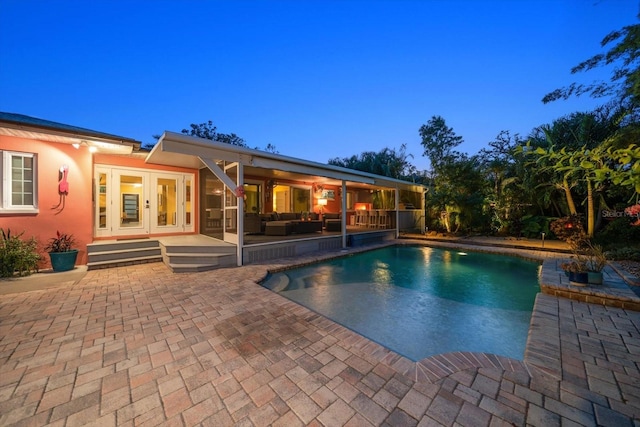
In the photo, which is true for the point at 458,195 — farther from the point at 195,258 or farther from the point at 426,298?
the point at 195,258

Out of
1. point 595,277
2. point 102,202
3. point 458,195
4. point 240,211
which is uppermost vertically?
point 458,195

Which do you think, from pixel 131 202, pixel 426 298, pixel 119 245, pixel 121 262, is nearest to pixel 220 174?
pixel 119 245

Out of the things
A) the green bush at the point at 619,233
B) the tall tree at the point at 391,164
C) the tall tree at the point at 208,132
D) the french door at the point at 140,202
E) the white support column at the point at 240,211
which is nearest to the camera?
the white support column at the point at 240,211

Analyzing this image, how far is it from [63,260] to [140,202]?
2.36 meters

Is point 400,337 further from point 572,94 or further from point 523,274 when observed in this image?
point 572,94

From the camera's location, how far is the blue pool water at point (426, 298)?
3.26 m

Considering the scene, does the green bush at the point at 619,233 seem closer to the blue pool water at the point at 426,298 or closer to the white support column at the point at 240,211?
the blue pool water at the point at 426,298

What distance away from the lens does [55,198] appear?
5.73 meters

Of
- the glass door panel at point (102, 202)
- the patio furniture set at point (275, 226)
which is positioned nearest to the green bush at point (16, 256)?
the glass door panel at point (102, 202)

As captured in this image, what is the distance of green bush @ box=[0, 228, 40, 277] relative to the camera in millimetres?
4922

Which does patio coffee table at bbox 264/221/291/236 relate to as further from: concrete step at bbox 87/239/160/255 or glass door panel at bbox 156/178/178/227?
concrete step at bbox 87/239/160/255

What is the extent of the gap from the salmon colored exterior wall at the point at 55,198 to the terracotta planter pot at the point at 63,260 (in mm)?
346

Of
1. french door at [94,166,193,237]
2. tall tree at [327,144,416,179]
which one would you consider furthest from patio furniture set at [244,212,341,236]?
tall tree at [327,144,416,179]

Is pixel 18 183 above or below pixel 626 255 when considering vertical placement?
above
